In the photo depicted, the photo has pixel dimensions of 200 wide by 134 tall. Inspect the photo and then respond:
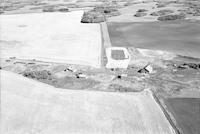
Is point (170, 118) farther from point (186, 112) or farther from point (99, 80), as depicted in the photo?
point (99, 80)

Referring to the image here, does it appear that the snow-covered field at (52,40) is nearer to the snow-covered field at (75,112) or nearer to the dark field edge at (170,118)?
the snow-covered field at (75,112)

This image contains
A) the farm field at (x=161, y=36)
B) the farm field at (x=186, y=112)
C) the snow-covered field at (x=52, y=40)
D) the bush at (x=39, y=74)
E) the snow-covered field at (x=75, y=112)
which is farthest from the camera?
the farm field at (x=161, y=36)

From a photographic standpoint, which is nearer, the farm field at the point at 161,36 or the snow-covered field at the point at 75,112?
the snow-covered field at the point at 75,112

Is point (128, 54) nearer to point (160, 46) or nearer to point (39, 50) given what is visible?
point (160, 46)

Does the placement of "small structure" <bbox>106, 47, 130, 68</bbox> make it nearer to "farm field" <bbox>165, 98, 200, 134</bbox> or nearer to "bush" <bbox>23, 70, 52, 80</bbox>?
"bush" <bbox>23, 70, 52, 80</bbox>

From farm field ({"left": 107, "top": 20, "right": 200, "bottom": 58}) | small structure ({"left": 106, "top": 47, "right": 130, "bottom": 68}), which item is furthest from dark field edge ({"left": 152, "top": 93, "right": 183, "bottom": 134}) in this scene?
farm field ({"left": 107, "top": 20, "right": 200, "bottom": 58})

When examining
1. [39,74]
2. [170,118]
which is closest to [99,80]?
[39,74]

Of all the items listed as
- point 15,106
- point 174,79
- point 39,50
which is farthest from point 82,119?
point 39,50

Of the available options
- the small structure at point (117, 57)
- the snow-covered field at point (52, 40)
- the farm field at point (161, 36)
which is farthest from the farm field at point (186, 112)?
the farm field at point (161, 36)
